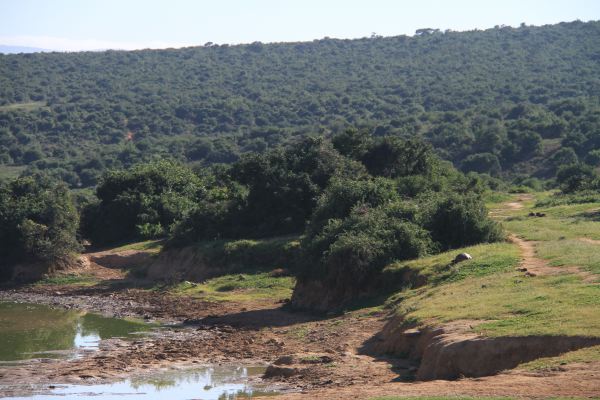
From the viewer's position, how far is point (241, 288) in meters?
36.2

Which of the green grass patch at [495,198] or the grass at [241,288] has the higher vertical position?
the green grass patch at [495,198]

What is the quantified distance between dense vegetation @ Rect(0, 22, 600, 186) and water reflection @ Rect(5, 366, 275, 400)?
4790 cm

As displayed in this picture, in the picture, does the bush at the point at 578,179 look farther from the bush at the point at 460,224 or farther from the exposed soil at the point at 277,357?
the exposed soil at the point at 277,357

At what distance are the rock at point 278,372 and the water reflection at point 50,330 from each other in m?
6.54

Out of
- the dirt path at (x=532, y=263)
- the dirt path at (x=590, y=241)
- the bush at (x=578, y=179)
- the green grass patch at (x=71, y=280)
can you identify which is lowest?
the green grass patch at (x=71, y=280)

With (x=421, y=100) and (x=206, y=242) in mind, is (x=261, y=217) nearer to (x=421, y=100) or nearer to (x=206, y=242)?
(x=206, y=242)

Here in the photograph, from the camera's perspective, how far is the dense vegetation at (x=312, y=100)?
274ft

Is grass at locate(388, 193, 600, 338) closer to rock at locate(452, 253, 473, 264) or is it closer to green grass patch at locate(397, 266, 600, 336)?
green grass patch at locate(397, 266, 600, 336)

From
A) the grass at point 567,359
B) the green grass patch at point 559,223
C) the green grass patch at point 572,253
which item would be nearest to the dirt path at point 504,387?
the grass at point 567,359

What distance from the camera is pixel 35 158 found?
9544cm

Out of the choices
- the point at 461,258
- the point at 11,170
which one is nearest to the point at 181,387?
the point at 461,258

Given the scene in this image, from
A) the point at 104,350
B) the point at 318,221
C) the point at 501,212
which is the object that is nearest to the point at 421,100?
the point at 501,212

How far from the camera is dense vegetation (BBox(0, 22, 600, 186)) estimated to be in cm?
8356

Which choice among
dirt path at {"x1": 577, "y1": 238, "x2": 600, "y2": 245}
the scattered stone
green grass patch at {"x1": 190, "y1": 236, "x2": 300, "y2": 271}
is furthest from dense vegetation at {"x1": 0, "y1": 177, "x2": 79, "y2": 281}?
the scattered stone
